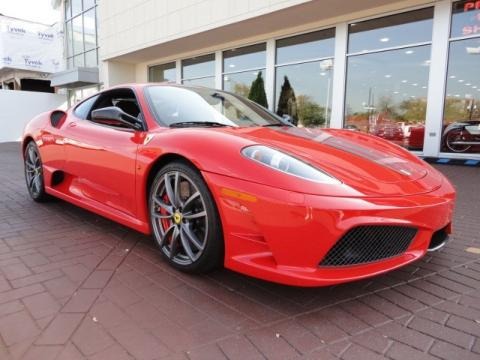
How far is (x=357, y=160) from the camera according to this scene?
241cm

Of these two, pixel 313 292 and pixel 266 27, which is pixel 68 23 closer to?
pixel 266 27

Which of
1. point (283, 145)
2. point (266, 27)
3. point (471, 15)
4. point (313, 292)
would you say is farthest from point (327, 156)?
point (266, 27)

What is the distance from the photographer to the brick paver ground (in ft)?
5.63

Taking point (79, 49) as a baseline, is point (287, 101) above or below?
below

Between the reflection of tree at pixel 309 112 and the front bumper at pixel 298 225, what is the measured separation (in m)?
8.97

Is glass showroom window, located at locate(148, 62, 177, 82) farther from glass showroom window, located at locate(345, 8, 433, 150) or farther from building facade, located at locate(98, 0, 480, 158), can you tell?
glass showroom window, located at locate(345, 8, 433, 150)

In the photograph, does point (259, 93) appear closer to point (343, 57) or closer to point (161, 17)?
point (343, 57)

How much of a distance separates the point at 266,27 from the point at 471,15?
526 centimetres

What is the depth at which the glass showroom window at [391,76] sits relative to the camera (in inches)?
345

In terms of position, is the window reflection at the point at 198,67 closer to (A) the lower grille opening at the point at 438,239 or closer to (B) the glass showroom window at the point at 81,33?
(B) the glass showroom window at the point at 81,33

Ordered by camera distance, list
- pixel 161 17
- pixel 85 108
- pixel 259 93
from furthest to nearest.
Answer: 1. pixel 161 17
2. pixel 259 93
3. pixel 85 108

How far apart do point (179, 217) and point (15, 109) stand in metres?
19.1

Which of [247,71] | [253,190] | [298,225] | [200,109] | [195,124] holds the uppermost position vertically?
[247,71]

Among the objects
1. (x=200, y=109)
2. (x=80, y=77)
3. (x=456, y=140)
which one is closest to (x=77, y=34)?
(x=80, y=77)
